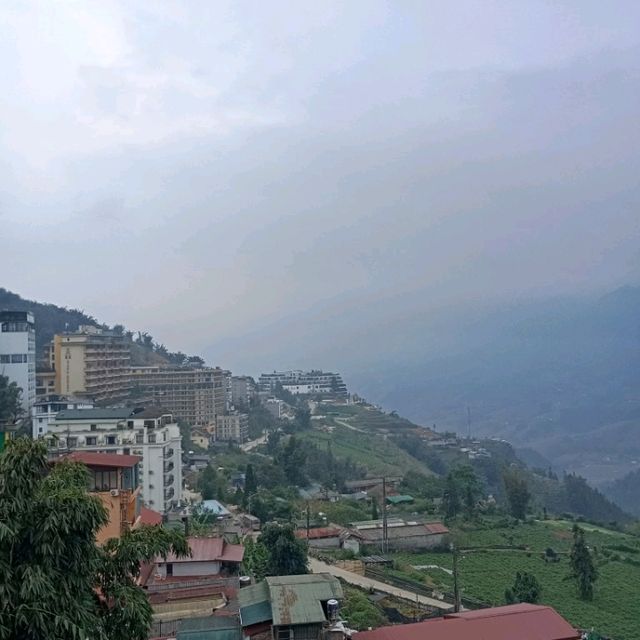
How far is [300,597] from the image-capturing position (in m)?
14.6

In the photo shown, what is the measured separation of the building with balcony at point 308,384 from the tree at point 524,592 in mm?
98944

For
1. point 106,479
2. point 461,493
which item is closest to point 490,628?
point 106,479

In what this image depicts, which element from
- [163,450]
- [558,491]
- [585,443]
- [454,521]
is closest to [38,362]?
[163,450]

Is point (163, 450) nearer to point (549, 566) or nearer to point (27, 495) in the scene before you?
point (549, 566)

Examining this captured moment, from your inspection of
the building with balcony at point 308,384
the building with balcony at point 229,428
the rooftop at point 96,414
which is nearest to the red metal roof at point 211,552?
the rooftop at point 96,414

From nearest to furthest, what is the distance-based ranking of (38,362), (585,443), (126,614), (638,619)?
(126,614) < (638,619) < (38,362) < (585,443)

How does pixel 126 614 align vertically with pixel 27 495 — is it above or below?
below

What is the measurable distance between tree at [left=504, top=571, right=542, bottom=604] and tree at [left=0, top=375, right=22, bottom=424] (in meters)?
30.7

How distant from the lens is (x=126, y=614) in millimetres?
8367

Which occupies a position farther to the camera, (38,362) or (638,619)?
(38,362)

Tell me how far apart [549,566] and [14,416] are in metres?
33.3

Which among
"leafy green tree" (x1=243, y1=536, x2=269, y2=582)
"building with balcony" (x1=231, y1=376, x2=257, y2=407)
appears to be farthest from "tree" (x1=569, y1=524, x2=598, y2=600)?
"building with balcony" (x1=231, y1=376, x2=257, y2=407)

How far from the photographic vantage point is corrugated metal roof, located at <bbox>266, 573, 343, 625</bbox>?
14.0m

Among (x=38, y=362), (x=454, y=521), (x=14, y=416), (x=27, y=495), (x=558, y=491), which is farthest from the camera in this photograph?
(x=558, y=491)
